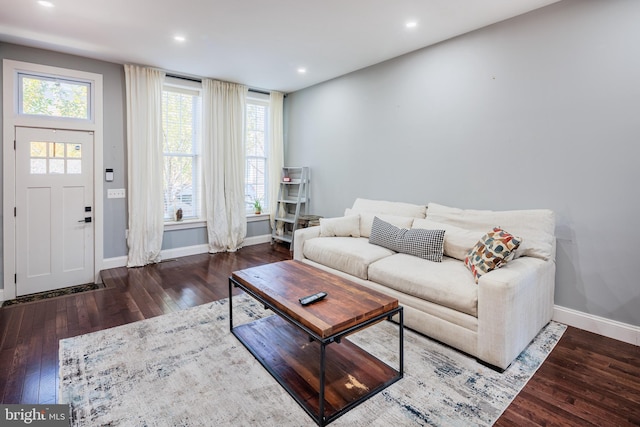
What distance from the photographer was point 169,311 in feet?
10.3

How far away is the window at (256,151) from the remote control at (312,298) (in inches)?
160

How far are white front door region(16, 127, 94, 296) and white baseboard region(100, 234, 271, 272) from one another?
0.23 metres

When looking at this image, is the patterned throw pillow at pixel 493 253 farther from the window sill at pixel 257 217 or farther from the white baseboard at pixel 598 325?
the window sill at pixel 257 217

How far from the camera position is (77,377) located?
2115mm

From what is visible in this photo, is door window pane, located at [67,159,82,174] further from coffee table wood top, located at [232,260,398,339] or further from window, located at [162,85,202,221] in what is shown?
coffee table wood top, located at [232,260,398,339]

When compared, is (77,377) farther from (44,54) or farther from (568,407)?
(44,54)

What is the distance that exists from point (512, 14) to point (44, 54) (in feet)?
17.1

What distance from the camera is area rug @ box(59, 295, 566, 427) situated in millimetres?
1776

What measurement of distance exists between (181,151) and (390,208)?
3.43 m

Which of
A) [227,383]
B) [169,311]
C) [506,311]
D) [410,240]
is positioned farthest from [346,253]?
[169,311]

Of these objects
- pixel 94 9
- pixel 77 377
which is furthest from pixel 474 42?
pixel 77 377

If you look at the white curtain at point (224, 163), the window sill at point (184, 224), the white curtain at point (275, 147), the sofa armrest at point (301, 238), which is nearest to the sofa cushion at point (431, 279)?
the sofa armrest at point (301, 238)

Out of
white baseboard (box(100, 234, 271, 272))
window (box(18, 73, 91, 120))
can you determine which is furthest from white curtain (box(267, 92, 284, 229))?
window (box(18, 73, 91, 120))

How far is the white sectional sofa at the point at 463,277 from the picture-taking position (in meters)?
2.20
